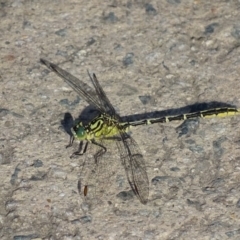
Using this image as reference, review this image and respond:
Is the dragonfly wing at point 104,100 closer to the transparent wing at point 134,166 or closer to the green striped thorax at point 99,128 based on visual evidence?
the green striped thorax at point 99,128

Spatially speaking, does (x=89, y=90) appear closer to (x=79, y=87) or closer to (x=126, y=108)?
(x=79, y=87)

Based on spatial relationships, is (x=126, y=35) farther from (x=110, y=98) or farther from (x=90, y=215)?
(x=90, y=215)

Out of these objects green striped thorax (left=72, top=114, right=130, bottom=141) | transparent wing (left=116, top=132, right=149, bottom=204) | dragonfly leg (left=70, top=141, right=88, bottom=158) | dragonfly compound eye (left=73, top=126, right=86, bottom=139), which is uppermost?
dragonfly compound eye (left=73, top=126, right=86, bottom=139)

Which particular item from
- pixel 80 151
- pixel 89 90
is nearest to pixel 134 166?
pixel 80 151

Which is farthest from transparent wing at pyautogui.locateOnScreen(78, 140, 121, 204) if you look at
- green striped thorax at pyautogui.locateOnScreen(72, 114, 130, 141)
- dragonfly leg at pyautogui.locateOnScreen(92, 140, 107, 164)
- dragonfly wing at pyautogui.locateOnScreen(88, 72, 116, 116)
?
dragonfly wing at pyautogui.locateOnScreen(88, 72, 116, 116)

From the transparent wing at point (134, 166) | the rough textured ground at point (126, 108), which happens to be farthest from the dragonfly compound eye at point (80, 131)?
the transparent wing at point (134, 166)

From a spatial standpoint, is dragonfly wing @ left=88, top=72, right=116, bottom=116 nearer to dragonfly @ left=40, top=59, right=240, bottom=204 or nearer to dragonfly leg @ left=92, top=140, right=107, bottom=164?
dragonfly @ left=40, top=59, right=240, bottom=204

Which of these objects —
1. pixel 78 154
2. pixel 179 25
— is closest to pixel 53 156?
pixel 78 154

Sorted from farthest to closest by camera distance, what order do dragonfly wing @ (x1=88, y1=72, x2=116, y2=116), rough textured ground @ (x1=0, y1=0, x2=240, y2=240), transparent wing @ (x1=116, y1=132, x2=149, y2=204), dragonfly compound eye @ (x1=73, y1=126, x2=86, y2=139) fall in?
dragonfly wing @ (x1=88, y1=72, x2=116, y2=116), dragonfly compound eye @ (x1=73, y1=126, x2=86, y2=139), transparent wing @ (x1=116, y1=132, x2=149, y2=204), rough textured ground @ (x1=0, y1=0, x2=240, y2=240)
